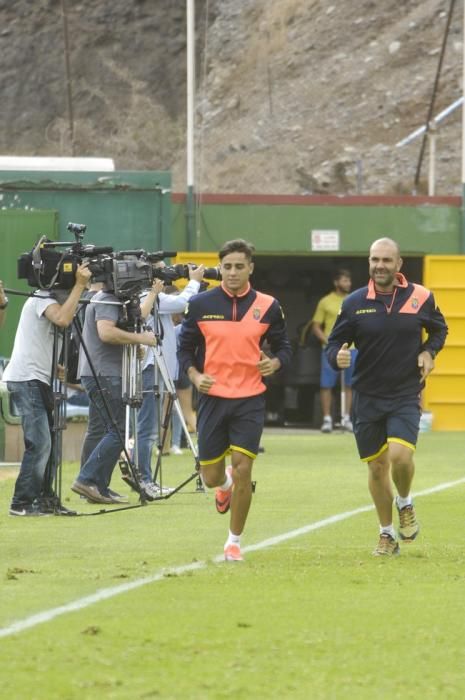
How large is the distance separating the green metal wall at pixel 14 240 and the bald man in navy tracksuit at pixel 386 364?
1477 cm

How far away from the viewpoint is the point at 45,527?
13477 mm

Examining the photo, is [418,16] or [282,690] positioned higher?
[418,16]

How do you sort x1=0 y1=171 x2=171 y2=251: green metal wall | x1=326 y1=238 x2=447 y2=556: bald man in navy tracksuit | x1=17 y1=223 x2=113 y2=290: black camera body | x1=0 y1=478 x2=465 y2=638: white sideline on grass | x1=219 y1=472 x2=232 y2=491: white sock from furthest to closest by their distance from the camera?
x1=0 y1=171 x2=171 y2=251: green metal wall < x1=17 y1=223 x2=113 y2=290: black camera body < x1=219 y1=472 x2=232 y2=491: white sock < x1=326 y1=238 x2=447 y2=556: bald man in navy tracksuit < x1=0 y1=478 x2=465 y2=638: white sideline on grass

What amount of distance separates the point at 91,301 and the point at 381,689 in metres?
8.41

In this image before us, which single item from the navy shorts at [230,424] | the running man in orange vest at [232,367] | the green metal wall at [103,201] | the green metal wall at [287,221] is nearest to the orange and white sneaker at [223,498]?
the running man in orange vest at [232,367]

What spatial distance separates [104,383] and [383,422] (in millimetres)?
4234

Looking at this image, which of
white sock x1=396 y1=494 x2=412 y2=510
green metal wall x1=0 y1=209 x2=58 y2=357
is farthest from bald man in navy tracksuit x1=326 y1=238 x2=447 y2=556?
green metal wall x1=0 y1=209 x2=58 y2=357

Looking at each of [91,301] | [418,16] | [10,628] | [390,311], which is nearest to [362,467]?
[91,301]

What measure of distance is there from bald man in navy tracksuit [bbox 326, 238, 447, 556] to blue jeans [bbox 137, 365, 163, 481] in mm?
4870

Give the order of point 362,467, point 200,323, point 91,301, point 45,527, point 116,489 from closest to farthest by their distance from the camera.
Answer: point 200,323, point 45,527, point 91,301, point 116,489, point 362,467

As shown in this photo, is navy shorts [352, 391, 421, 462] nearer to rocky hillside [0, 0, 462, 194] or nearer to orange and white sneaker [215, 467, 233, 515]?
orange and white sneaker [215, 467, 233, 515]

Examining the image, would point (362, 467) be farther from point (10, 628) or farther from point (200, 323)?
point (10, 628)

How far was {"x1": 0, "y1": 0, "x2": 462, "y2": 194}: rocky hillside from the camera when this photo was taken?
45.6m

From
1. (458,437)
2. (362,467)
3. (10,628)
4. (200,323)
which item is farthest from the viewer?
(458,437)
